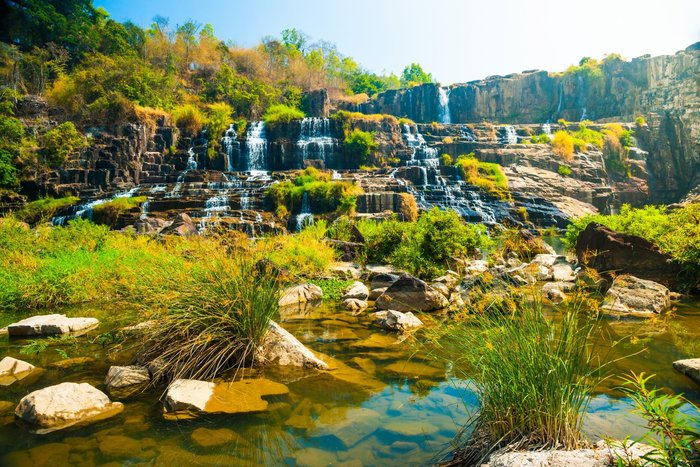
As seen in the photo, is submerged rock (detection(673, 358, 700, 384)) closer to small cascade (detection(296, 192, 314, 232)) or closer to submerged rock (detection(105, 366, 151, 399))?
submerged rock (detection(105, 366, 151, 399))

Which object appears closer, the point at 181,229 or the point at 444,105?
the point at 181,229

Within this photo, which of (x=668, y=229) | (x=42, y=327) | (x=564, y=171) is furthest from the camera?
(x=564, y=171)

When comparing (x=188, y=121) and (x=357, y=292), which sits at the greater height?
(x=188, y=121)

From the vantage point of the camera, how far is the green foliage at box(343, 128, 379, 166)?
29688 millimetres

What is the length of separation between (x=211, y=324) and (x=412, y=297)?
3.67 metres

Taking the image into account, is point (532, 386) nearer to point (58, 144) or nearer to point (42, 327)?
point (42, 327)

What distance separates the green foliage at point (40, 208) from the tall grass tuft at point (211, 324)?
1948 cm

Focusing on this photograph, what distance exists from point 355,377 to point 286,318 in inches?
109

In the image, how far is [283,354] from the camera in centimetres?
463

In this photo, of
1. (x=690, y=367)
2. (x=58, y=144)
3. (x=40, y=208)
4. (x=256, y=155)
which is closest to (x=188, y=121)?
(x=256, y=155)

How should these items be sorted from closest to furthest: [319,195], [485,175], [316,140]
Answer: [319,195] < [485,175] < [316,140]

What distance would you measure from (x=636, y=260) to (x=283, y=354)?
691 cm

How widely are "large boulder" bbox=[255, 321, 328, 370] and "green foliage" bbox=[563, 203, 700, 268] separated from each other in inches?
263

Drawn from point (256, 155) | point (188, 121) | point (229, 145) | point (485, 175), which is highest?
point (188, 121)
